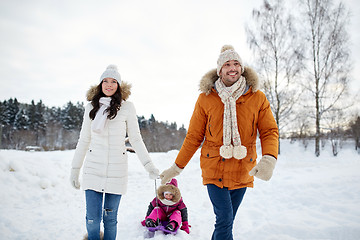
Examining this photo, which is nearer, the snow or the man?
the man

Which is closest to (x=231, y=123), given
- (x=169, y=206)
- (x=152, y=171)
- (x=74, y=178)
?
(x=152, y=171)

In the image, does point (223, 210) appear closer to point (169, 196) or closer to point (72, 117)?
point (169, 196)

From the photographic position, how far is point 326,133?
545 inches

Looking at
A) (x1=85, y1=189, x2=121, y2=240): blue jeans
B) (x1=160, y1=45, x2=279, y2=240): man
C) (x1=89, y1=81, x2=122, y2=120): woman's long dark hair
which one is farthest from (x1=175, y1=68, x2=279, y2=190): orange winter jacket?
(x1=85, y1=189, x2=121, y2=240): blue jeans

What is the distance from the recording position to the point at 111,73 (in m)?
2.76

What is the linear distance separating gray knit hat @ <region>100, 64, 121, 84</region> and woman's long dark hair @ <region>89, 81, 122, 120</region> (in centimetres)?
10

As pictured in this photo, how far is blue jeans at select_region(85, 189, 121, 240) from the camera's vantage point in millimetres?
2424

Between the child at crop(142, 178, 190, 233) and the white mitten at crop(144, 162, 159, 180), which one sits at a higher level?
the white mitten at crop(144, 162, 159, 180)

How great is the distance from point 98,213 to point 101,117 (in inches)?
43.3

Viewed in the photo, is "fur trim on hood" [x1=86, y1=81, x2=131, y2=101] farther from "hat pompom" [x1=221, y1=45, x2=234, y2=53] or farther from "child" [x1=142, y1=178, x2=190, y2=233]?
"child" [x1=142, y1=178, x2=190, y2=233]

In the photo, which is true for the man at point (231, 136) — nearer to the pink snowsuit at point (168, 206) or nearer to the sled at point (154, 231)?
the sled at point (154, 231)

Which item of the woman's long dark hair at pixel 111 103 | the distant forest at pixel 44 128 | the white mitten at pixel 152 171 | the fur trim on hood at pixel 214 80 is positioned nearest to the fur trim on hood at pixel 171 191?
the white mitten at pixel 152 171

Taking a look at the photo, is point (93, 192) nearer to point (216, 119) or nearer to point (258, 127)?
point (216, 119)

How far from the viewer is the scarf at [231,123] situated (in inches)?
81.3
